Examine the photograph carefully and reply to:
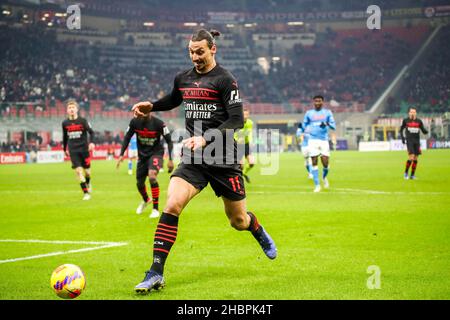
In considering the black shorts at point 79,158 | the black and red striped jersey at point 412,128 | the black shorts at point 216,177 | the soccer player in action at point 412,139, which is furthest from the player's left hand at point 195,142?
the black and red striped jersey at point 412,128

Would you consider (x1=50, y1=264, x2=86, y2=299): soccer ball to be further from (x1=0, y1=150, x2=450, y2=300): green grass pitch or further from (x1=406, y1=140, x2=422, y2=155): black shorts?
(x1=406, y1=140, x2=422, y2=155): black shorts

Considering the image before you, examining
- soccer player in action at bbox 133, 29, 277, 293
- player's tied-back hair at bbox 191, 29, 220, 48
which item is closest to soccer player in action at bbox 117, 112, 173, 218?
soccer player in action at bbox 133, 29, 277, 293

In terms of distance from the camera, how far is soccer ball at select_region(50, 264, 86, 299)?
6449 millimetres

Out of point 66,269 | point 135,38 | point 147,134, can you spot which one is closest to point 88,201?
point 147,134

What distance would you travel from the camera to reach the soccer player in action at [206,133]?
7.35 meters

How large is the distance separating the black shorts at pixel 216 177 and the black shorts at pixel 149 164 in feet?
24.6

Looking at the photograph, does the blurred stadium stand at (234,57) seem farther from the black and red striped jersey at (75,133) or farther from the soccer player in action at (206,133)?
the soccer player in action at (206,133)

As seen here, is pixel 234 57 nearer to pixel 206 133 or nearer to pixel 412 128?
pixel 412 128

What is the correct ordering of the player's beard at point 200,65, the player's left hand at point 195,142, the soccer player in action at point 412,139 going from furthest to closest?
the soccer player in action at point 412,139, the player's beard at point 200,65, the player's left hand at point 195,142

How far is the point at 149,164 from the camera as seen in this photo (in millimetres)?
15148

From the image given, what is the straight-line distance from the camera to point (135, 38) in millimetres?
79375

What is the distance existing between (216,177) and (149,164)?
7.69m

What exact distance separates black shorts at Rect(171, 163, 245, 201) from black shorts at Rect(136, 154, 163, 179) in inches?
295
